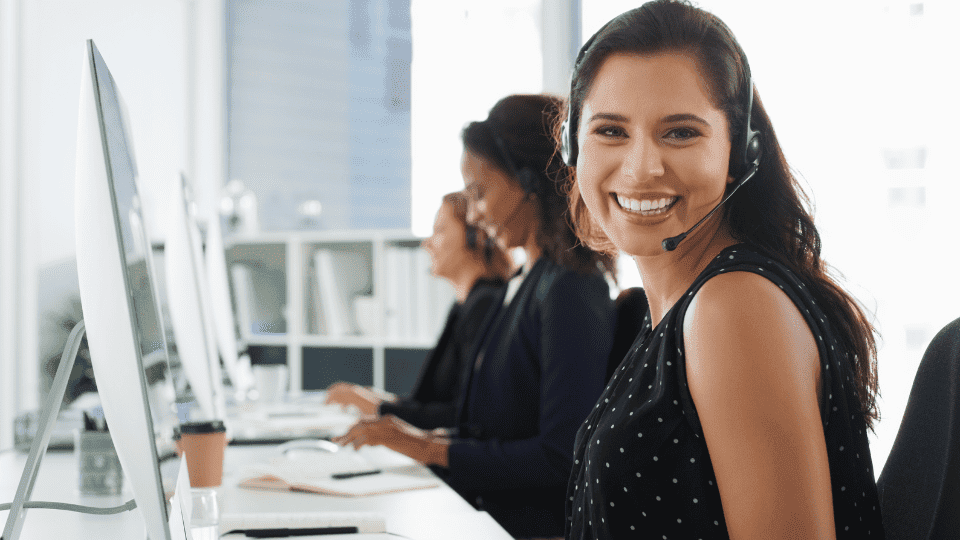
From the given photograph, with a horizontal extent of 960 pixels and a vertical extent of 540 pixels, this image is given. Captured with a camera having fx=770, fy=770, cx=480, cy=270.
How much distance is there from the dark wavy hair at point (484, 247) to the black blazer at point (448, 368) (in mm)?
40

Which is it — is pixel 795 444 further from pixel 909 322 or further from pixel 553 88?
pixel 553 88

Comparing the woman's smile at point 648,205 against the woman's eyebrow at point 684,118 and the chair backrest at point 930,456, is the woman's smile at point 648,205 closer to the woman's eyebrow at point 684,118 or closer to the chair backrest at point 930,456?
the woman's eyebrow at point 684,118

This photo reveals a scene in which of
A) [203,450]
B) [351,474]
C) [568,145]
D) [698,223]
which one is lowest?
[351,474]

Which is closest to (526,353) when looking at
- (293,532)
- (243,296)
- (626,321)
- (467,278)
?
(626,321)

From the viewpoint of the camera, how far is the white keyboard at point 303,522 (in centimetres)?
103

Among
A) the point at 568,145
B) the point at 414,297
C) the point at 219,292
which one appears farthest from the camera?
Answer: the point at 414,297

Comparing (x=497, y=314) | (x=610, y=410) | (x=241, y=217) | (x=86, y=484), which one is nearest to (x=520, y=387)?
(x=497, y=314)

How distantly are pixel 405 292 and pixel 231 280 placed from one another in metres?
0.79

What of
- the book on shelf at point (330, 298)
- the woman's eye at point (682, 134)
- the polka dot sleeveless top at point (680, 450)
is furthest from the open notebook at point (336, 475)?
the book on shelf at point (330, 298)

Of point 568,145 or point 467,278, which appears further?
point 467,278

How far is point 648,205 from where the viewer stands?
0.95 metres

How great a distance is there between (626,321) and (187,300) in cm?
79

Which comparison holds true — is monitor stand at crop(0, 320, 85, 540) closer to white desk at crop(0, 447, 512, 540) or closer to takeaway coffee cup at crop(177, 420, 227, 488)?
Answer: white desk at crop(0, 447, 512, 540)

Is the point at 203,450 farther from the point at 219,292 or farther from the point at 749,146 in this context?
the point at 749,146
